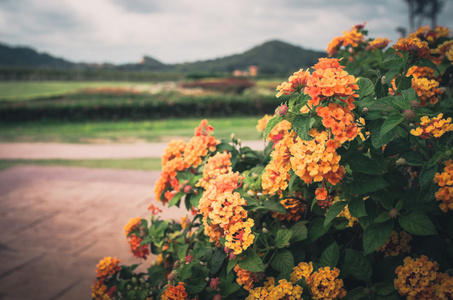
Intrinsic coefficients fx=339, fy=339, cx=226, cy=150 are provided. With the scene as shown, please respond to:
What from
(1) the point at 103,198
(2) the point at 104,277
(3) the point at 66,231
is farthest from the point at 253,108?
(2) the point at 104,277

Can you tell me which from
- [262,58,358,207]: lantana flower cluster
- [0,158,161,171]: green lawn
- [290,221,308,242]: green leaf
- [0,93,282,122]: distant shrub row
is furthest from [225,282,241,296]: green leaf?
[0,93,282,122]: distant shrub row

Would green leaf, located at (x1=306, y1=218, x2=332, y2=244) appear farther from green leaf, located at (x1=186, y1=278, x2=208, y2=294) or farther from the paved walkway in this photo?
the paved walkway

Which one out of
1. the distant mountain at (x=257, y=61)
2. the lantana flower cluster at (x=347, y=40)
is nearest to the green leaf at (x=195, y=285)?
the lantana flower cluster at (x=347, y=40)

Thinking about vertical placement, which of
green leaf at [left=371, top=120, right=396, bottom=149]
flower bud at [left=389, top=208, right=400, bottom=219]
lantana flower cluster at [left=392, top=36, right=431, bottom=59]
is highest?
lantana flower cluster at [left=392, top=36, right=431, bottom=59]

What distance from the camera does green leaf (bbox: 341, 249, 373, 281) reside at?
1225mm

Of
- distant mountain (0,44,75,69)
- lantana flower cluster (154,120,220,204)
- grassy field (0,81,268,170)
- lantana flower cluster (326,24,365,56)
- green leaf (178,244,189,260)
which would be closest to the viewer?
green leaf (178,244,189,260)

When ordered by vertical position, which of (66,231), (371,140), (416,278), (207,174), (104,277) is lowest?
(66,231)

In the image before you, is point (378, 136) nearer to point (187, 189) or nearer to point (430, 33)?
point (187, 189)

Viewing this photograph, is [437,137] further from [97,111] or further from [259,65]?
[259,65]

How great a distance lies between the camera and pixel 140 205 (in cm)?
389

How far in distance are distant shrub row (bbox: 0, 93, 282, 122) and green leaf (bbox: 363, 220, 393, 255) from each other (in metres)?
12.5

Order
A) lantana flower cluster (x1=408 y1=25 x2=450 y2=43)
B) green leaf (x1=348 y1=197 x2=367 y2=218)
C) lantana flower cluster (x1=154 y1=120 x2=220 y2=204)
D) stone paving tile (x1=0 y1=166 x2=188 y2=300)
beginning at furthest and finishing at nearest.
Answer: stone paving tile (x1=0 y1=166 x2=188 y2=300) → lantana flower cluster (x1=408 y1=25 x2=450 y2=43) → lantana flower cluster (x1=154 y1=120 x2=220 y2=204) → green leaf (x1=348 y1=197 x2=367 y2=218)

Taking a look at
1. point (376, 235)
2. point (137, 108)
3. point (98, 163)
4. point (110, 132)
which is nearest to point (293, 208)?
point (376, 235)

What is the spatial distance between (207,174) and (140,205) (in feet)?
8.51
